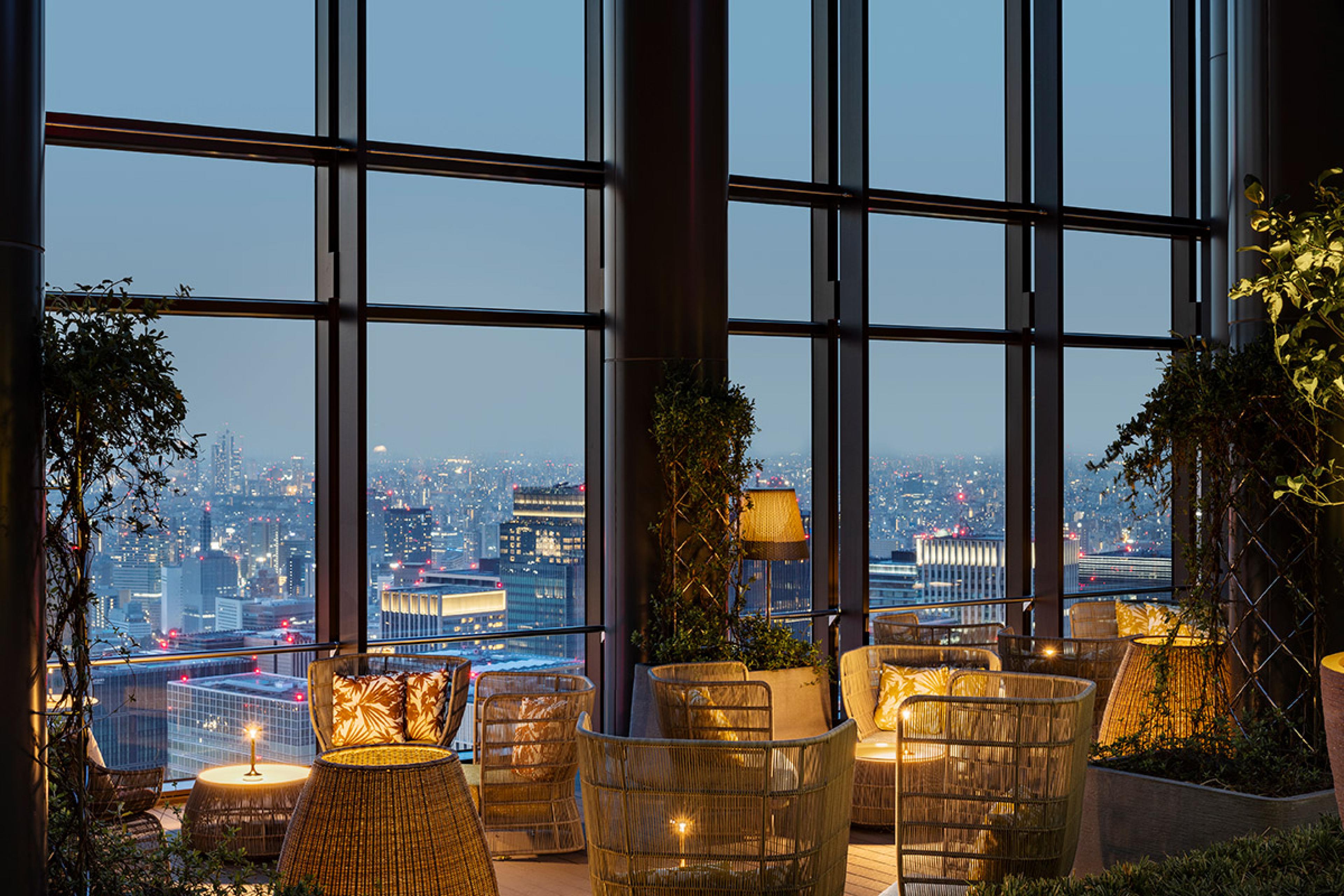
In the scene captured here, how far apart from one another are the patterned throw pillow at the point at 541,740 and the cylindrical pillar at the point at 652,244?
1483mm

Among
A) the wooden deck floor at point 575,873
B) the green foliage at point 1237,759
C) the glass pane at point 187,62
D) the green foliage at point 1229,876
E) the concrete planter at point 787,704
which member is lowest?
the wooden deck floor at point 575,873

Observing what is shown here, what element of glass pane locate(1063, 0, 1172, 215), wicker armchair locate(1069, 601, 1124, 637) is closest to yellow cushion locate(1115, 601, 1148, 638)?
wicker armchair locate(1069, 601, 1124, 637)

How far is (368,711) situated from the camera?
6238mm

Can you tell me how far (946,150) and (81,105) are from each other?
215 inches

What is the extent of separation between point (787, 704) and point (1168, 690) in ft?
8.04

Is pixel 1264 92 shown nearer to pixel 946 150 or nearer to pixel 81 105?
pixel 946 150

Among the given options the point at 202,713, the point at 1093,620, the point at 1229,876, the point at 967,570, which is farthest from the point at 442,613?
the point at 1229,876

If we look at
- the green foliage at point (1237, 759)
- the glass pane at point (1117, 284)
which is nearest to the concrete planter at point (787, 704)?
the green foliage at point (1237, 759)

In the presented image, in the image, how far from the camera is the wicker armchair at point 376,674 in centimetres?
626

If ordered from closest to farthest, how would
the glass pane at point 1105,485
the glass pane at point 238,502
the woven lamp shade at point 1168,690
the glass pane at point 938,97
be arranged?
the woven lamp shade at point 1168,690 < the glass pane at point 238,502 < the glass pane at point 938,97 < the glass pane at point 1105,485

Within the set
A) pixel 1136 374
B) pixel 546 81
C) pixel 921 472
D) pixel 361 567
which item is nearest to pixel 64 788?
pixel 361 567

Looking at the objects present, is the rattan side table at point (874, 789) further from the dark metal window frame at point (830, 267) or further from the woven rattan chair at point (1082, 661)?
the dark metal window frame at point (830, 267)

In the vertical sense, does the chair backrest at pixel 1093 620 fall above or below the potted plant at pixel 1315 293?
below

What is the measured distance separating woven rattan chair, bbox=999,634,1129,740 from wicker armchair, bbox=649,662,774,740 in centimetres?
175
